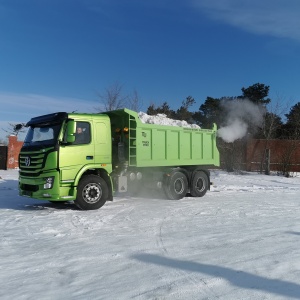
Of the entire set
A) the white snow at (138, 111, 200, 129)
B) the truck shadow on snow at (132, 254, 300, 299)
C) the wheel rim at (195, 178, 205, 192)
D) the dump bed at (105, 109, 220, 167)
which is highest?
the white snow at (138, 111, 200, 129)

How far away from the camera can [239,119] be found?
24984 millimetres

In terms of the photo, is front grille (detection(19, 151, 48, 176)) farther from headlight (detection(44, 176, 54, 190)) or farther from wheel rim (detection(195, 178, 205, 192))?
wheel rim (detection(195, 178, 205, 192))

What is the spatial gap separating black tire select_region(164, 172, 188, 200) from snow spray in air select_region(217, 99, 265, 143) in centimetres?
667

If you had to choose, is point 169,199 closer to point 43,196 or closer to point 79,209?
point 79,209

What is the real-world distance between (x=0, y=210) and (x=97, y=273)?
642cm

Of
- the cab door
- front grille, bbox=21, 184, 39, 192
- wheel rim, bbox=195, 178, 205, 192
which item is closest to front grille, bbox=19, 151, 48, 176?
front grille, bbox=21, 184, 39, 192

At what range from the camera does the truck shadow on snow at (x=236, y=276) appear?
162 inches

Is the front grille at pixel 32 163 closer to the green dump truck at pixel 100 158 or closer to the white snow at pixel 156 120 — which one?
the green dump truck at pixel 100 158

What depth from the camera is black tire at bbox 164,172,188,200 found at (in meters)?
12.5

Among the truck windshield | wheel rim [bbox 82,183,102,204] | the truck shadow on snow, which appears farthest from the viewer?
wheel rim [bbox 82,183,102,204]

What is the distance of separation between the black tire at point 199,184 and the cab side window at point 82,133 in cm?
489

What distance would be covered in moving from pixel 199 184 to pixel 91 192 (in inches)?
201

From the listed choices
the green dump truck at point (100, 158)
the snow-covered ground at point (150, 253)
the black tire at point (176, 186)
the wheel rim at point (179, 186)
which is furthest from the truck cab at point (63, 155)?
the wheel rim at point (179, 186)

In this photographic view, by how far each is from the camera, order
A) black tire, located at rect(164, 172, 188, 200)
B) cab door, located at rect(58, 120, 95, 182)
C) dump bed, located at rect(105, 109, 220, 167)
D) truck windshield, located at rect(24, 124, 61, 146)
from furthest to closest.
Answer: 1. black tire, located at rect(164, 172, 188, 200)
2. dump bed, located at rect(105, 109, 220, 167)
3. truck windshield, located at rect(24, 124, 61, 146)
4. cab door, located at rect(58, 120, 95, 182)
